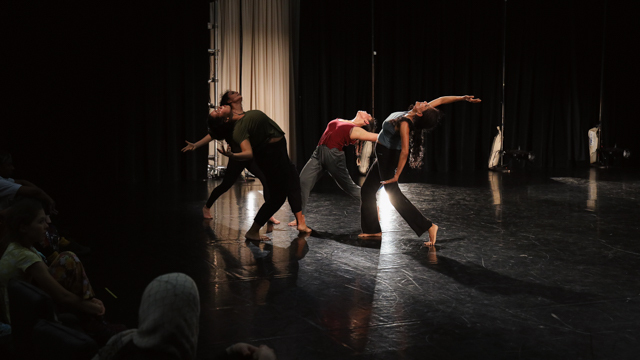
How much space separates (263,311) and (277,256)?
1.14m

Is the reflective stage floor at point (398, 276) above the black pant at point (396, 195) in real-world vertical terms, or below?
below

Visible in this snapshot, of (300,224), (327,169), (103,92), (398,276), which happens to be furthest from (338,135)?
Result: (103,92)

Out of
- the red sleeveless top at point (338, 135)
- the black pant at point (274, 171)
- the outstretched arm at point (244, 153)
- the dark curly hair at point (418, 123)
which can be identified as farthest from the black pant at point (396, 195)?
the outstretched arm at point (244, 153)

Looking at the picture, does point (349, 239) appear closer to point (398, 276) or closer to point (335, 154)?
point (335, 154)

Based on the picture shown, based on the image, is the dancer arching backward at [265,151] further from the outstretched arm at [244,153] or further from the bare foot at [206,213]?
the bare foot at [206,213]

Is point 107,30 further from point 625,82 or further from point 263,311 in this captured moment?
point 625,82

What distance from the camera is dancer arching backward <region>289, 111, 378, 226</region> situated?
5.18m

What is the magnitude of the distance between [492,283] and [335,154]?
1.99 metres

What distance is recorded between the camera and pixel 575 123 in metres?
11.1

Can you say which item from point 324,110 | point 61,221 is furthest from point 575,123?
point 61,221

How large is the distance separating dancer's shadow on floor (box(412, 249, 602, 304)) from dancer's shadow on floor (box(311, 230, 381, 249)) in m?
0.49

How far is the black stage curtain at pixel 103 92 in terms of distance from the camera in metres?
7.30

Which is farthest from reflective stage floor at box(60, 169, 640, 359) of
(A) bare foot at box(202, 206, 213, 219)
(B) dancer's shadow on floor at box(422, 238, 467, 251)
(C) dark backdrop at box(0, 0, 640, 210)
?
(C) dark backdrop at box(0, 0, 640, 210)

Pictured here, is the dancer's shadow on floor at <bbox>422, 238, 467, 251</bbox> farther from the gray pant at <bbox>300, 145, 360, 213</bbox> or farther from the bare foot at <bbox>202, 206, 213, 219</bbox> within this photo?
the bare foot at <bbox>202, 206, 213, 219</bbox>
